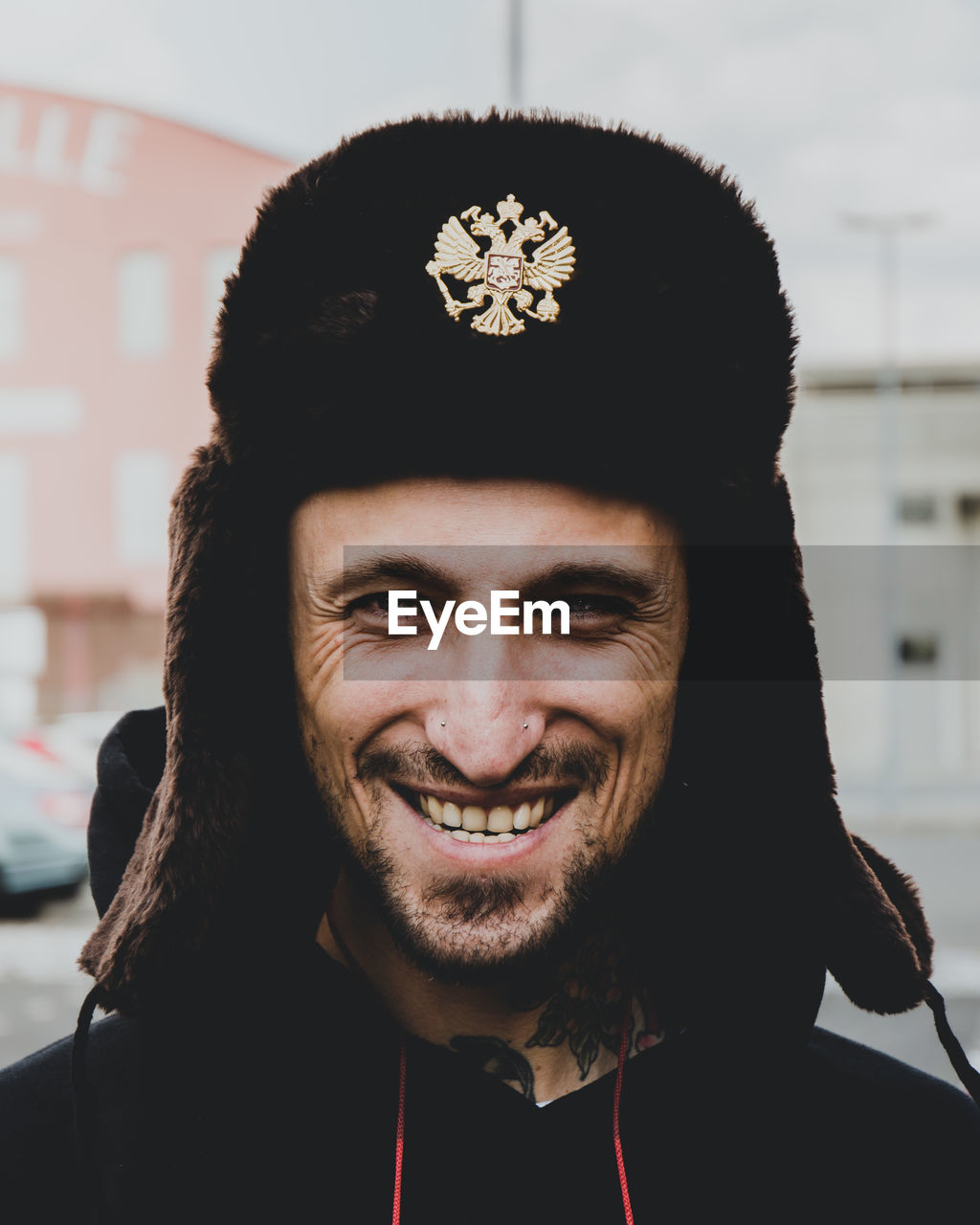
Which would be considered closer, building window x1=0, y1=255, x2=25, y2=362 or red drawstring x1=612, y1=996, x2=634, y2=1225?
red drawstring x1=612, y1=996, x2=634, y2=1225

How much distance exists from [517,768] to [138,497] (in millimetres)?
17957

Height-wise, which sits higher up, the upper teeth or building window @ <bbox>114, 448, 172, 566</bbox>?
building window @ <bbox>114, 448, 172, 566</bbox>

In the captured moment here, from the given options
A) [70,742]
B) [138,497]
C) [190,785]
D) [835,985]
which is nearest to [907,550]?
[138,497]

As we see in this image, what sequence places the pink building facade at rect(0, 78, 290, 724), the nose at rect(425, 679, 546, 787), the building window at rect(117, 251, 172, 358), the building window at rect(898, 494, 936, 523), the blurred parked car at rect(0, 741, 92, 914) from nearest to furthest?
the nose at rect(425, 679, 546, 787) → the blurred parked car at rect(0, 741, 92, 914) → the pink building facade at rect(0, 78, 290, 724) → the building window at rect(117, 251, 172, 358) → the building window at rect(898, 494, 936, 523)

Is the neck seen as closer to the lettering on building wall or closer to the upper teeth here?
the upper teeth

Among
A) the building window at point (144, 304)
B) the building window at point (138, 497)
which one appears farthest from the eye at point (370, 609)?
the building window at point (144, 304)

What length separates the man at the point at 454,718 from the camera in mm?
1584

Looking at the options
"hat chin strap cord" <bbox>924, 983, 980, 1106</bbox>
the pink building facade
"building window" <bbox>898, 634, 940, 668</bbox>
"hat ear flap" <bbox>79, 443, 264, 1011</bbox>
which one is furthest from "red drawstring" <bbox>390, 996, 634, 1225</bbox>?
"building window" <bbox>898, 634, 940, 668</bbox>

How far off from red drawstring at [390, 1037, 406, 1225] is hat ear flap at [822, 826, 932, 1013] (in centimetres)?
65

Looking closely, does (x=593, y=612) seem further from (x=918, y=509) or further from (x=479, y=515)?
(x=918, y=509)

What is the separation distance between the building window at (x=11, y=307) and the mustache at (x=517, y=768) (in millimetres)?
18597

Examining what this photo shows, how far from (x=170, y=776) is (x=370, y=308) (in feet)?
2.17

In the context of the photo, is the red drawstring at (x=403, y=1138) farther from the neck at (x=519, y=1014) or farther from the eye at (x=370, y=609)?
the eye at (x=370, y=609)

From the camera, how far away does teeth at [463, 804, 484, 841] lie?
1.55 meters
